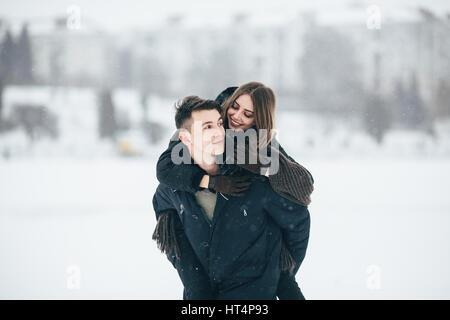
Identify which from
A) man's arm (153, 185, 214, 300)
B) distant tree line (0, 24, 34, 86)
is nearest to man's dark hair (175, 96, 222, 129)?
man's arm (153, 185, 214, 300)

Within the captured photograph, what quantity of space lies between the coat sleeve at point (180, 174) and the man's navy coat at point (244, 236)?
0.19ft

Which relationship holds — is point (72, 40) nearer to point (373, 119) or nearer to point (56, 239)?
point (373, 119)

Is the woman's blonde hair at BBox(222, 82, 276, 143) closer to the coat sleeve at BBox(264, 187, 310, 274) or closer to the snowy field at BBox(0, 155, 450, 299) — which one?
the coat sleeve at BBox(264, 187, 310, 274)

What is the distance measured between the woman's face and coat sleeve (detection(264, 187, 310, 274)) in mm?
233

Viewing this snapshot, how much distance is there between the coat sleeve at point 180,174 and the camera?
129cm

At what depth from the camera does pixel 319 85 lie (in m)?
12.7

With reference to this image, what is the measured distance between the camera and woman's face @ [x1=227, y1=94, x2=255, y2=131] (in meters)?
1.42

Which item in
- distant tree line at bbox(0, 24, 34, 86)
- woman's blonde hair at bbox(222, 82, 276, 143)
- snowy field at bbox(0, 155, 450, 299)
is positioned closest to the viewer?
woman's blonde hair at bbox(222, 82, 276, 143)

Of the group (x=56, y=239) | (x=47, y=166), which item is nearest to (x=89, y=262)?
(x=56, y=239)

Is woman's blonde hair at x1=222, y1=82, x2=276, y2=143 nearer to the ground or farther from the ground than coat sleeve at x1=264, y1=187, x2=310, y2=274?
farther from the ground

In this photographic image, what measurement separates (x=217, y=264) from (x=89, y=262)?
2.57m

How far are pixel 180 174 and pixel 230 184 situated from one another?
0.15m

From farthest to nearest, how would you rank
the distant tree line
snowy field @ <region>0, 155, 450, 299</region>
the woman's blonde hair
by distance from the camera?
the distant tree line < snowy field @ <region>0, 155, 450, 299</region> < the woman's blonde hair

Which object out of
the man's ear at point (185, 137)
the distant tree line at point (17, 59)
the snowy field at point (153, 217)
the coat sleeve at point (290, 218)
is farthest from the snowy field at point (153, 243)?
the distant tree line at point (17, 59)
